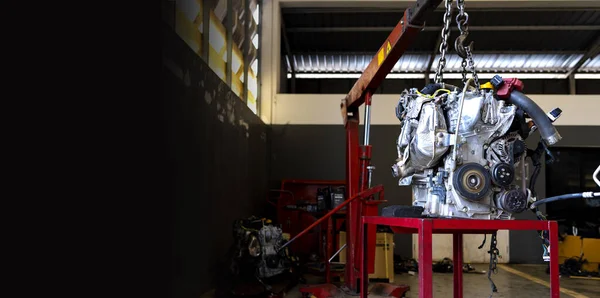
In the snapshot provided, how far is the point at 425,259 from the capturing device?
212 centimetres

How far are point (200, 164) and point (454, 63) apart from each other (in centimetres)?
854

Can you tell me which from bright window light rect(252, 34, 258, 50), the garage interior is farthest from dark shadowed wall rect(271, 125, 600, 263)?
bright window light rect(252, 34, 258, 50)

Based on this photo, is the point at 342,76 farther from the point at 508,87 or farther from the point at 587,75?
the point at 508,87

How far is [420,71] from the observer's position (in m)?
10.8

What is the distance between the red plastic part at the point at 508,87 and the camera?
2488 millimetres

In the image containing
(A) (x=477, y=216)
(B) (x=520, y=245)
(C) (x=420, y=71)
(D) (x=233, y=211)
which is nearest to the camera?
(A) (x=477, y=216)

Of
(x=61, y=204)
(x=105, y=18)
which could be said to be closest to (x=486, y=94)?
(x=105, y=18)

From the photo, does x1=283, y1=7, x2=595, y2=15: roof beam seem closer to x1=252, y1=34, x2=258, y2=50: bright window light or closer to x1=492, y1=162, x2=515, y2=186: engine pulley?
x1=252, y1=34, x2=258, y2=50: bright window light

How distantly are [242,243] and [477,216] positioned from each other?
2586mm

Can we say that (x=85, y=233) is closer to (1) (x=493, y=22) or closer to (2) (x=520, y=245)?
(2) (x=520, y=245)

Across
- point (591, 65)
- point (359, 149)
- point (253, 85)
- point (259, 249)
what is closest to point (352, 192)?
point (359, 149)

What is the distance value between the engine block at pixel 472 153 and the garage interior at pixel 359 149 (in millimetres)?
13

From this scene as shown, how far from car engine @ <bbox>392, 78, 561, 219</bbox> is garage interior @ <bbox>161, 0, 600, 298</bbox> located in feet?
0.04

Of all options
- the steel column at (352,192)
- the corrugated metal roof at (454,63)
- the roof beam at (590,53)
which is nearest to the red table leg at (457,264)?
the steel column at (352,192)
